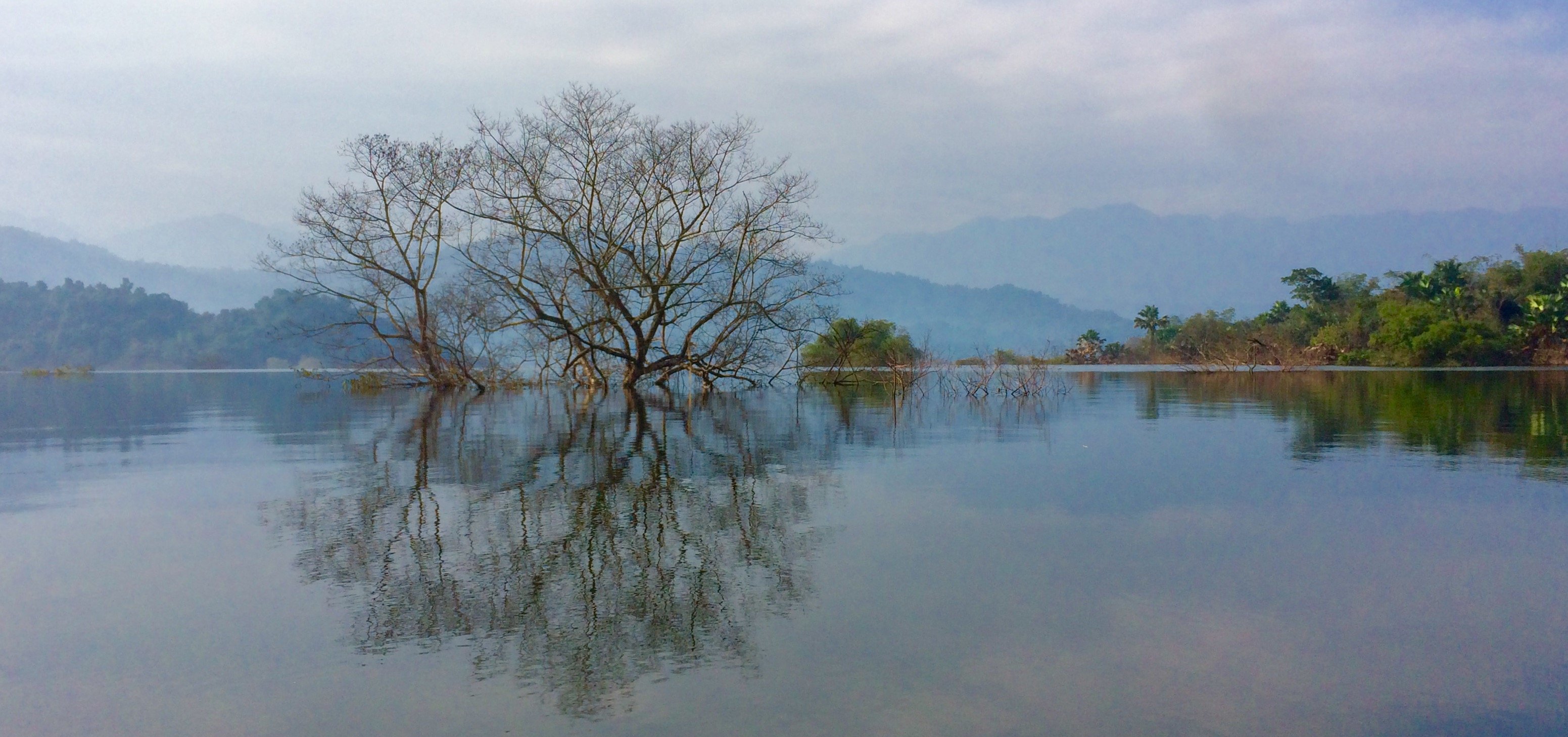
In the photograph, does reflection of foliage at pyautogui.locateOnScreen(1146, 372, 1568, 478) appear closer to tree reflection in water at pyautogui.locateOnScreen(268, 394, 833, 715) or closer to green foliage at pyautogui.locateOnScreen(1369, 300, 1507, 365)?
tree reflection in water at pyautogui.locateOnScreen(268, 394, 833, 715)

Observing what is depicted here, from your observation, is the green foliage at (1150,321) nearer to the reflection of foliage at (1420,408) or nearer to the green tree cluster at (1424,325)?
the green tree cluster at (1424,325)

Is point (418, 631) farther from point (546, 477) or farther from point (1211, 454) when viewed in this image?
point (1211, 454)

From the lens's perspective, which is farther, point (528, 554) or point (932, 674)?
point (528, 554)

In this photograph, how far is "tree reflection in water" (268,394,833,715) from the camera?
4742 mm

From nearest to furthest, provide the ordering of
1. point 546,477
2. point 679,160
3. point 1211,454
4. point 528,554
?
point 528,554 < point 546,477 < point 1211,454 < point 679,160

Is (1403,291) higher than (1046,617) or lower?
higher

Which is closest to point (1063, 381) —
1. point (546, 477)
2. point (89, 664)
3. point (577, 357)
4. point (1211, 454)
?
point (577, 357)

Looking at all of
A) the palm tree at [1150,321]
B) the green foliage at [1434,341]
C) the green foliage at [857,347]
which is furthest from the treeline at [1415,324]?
the green foliage at [857,347]

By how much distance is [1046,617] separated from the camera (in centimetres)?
515

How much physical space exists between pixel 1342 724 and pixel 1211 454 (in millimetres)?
8958

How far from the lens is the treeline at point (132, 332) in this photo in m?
97.3

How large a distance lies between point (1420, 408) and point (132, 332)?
353ft

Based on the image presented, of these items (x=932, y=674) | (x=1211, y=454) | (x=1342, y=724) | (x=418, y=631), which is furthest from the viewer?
(x=1211, y=454)

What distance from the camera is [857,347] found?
41.3 meters
